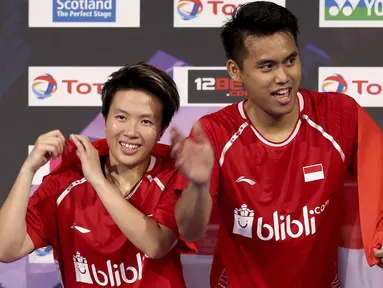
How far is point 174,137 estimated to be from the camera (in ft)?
3.76

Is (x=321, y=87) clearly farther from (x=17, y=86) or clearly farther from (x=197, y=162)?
(x=17, y=86)

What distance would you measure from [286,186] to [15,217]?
667 millimetres

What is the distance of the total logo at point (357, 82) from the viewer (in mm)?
1857

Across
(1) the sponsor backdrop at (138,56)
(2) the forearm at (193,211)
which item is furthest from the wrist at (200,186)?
(1) the sponsor backdrop at (138,56)

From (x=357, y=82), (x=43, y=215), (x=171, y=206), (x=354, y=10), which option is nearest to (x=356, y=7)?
(x=354, y=10)

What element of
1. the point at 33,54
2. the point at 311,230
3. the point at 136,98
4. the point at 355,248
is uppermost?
the point at 33,54

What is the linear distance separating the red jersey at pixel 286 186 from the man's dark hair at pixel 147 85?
122 mm

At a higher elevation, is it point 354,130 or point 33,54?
point 33,54

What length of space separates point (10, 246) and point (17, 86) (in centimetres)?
66

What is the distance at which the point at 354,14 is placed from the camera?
1.86m

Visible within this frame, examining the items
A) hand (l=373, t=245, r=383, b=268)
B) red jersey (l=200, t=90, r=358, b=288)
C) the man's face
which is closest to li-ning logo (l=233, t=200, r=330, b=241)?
red jersey (l=200, t=90, r=358, b=288)

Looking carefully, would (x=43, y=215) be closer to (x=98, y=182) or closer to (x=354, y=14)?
(x=98, y=182)

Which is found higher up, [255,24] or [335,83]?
[255,24]

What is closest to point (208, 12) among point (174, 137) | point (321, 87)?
point (321, 87)
